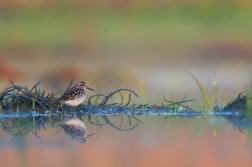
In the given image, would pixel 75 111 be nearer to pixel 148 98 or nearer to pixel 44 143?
pixel 148 98

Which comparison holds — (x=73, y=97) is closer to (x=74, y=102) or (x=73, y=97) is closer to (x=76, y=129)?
(x=74, y=102)

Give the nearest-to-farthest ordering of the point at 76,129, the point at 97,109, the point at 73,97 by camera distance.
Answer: the point at 76,129 → the point at 73,97 → the point at 97,109

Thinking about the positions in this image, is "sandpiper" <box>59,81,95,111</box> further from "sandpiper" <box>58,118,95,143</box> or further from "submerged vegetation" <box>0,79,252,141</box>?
"sandpiper" <box>58,118,95,143</box>

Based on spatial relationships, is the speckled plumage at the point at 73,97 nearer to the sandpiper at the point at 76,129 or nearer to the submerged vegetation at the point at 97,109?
the submerged vegetation at the point at 97,109

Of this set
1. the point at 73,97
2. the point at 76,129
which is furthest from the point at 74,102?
the point at 76,129

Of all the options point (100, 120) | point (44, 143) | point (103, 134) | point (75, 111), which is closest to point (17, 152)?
point (44, 143)

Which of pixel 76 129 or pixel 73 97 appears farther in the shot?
pixel 73 97

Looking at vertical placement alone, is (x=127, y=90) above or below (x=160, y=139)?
above
